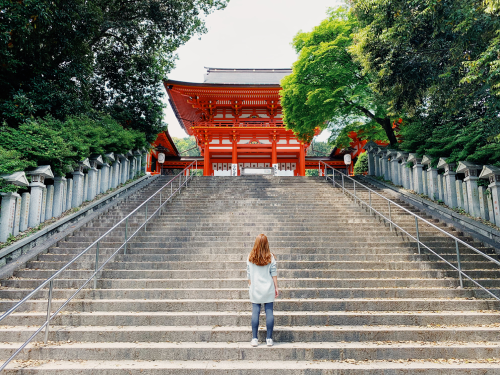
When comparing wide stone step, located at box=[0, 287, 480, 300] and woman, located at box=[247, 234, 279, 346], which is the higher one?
woman, located at box=[247, 234, 279, 346]

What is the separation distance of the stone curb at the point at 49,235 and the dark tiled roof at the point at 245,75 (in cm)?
1561

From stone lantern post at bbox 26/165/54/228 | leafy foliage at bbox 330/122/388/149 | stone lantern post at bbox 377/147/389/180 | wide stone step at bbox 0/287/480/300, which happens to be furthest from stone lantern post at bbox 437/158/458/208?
stone lantern post at bbox 26/165/54/228

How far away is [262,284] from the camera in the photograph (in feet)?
10.6

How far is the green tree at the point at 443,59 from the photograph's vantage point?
4898mm

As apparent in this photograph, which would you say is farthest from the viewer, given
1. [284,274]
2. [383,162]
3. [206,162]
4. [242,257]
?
[206,162]

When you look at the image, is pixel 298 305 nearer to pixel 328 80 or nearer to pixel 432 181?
pixel 432 181

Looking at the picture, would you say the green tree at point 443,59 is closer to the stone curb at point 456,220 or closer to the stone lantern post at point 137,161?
the stone curb at point 456,220

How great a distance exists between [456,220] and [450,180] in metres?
1.16

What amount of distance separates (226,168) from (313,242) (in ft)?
49.5

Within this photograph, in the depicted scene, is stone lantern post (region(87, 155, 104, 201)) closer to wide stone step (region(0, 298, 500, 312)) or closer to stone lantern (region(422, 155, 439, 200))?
wide stone step (region(0, 298, 500, 312))

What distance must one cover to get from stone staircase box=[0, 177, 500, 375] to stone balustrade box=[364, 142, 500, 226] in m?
1.44

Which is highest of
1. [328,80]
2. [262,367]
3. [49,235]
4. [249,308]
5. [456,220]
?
[328,80]

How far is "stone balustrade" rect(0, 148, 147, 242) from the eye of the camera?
18.2ft

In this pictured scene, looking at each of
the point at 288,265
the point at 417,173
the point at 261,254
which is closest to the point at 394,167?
the point at 417,173
